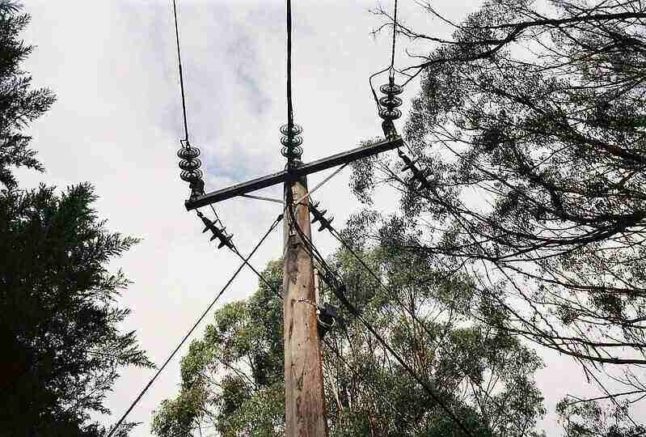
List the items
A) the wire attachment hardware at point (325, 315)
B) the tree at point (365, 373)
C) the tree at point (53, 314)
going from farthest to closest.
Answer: the tree at point (365, 373) < the wire attachment hardware at point (325, 315) < the tree at point (53, 314)

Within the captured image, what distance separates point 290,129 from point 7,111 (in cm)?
267

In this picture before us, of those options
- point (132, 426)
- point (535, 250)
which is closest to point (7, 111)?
point (132, 426)

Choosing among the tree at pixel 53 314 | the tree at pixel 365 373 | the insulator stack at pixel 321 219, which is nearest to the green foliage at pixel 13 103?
the tree at pixel 53 314

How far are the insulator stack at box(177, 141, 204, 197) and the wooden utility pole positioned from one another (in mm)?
1272

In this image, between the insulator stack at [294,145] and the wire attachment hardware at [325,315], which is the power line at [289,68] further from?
the wire attachment hardware at [325,315]

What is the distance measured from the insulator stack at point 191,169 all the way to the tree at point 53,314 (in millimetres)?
1712

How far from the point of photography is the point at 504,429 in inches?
552

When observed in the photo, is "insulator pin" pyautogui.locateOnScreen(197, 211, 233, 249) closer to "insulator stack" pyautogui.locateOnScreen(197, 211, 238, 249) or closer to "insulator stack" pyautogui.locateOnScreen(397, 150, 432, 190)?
"insulator stack" pyautogui.locateOnScreen(197, 211, 238, 249)

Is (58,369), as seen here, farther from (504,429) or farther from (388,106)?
(504,429)

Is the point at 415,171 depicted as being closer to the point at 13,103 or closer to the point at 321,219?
the point at 321,219

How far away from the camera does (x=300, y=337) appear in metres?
3.86

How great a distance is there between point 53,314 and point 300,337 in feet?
5.80

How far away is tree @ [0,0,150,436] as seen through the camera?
2615 mm

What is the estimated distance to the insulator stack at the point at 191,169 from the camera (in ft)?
18.4
